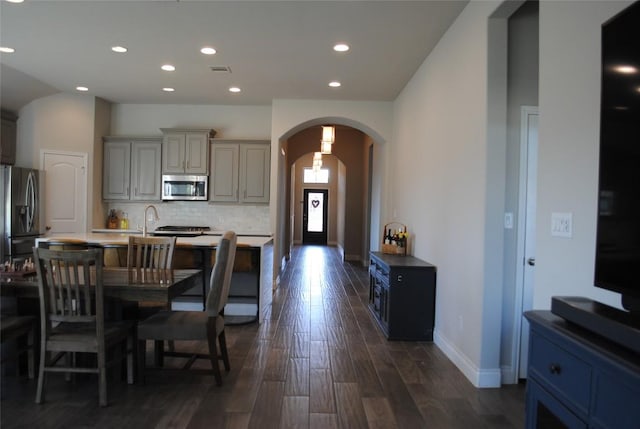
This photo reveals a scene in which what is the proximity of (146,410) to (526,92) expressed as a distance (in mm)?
3487

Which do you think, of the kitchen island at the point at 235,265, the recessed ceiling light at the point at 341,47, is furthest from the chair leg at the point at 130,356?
the recessed ceiling light at the point at 341,47

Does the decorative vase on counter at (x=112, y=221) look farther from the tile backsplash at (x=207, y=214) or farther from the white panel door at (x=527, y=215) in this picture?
the white panel door at (x=527, y=215)

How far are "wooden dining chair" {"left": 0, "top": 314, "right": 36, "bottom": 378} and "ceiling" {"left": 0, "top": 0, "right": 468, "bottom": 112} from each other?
8.52ft

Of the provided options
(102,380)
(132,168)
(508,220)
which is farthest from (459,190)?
(132,168)

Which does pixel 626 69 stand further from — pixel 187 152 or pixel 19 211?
pixel 19 211

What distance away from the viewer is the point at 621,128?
141 cm

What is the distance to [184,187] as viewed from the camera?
23.0 ft

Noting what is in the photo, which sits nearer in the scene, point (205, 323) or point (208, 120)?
point (205, 323)

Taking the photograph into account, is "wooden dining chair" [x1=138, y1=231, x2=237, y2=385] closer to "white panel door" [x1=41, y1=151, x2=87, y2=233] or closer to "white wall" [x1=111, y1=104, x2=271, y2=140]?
"white panel door" [x1=41, y1=151, x2=87, y2=233]

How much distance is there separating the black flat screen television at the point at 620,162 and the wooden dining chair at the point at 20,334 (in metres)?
3.33

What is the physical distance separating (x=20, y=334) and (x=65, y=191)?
4332 millimetres

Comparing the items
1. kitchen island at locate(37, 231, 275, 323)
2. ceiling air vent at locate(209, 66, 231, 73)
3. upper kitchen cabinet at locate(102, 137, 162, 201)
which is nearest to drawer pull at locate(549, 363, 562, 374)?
kitchen island at locate(37, 231, 275, 323)

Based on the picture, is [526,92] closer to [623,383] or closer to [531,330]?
[531,330]

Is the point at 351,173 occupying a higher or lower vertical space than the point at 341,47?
lower
